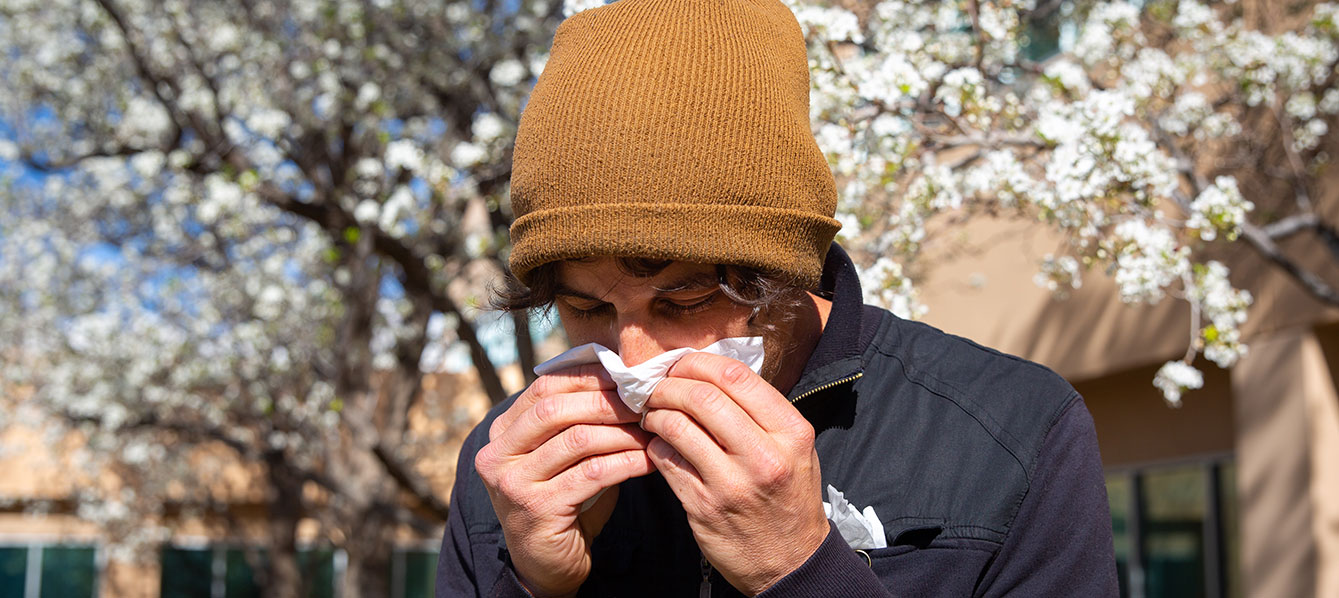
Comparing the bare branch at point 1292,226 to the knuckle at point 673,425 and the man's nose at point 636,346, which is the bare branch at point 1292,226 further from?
the knuckle at point 673,425

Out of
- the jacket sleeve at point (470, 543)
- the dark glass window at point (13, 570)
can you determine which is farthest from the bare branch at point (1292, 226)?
the dark glass window at point (13, 570)

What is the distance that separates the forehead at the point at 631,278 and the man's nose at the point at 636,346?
6cm

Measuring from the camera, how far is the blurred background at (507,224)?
3398 mm

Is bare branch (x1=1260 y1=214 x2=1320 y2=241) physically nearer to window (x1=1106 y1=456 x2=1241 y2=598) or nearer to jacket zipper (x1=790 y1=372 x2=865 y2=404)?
window (x1=1106 y1=456 x2=1241 y2=598)

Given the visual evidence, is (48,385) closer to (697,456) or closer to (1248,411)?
(1248,411)

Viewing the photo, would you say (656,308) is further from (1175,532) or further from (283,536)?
(283,536)

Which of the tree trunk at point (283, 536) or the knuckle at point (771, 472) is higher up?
the knuckle at point (771, 472)

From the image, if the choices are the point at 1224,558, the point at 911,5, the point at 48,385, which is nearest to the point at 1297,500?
the point at 1224,558

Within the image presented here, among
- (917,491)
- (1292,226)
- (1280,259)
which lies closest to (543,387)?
(917,491)

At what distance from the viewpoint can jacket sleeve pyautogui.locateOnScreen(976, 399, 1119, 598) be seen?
59.3 inches

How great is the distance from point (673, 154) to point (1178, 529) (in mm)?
7650

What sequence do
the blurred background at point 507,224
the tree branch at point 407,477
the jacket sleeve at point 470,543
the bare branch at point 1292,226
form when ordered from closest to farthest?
the jacket sleeve at point 470,543 < the blurred background at point 507,224 < the bare branch at point 1292,226 < the tree branch at point 407,477

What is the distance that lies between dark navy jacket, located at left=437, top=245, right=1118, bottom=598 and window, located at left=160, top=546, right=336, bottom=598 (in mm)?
16086

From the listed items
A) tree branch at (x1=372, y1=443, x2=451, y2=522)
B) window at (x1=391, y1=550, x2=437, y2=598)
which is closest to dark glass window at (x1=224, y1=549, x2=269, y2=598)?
window at (x1=391, y1=550, x2=437, y2=598)
